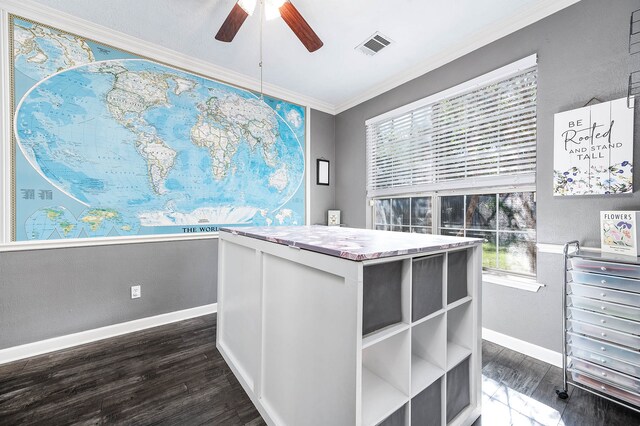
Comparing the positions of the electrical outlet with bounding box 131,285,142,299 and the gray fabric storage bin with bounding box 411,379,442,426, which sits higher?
the electrical outlet with bounding box 131,285,142,299

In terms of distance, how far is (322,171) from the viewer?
12.7 ft

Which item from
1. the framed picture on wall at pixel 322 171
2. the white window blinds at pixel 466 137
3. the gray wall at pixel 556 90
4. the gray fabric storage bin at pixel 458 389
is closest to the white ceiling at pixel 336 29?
the gray wall at pixel 556 90

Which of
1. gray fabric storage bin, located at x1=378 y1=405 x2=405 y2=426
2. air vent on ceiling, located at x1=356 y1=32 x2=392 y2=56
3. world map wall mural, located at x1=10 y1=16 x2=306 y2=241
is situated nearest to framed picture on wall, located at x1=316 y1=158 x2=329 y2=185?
world map wall mural, located at x1=10 y1=16 x2=306 y2=241

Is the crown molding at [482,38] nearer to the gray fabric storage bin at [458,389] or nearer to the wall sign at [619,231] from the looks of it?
the wall sign at [619,231]

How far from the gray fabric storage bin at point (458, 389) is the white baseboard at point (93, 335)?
2.45 m

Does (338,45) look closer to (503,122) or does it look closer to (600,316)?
(503,122)

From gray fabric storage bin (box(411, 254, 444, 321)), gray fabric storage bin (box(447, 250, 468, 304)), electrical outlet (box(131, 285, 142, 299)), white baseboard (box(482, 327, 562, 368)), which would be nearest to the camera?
gray fabric storage bin (box(411, 254, 444, 321))

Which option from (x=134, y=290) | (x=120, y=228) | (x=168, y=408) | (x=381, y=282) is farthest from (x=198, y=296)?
(x=381, y=282)

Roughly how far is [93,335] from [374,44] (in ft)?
12.0

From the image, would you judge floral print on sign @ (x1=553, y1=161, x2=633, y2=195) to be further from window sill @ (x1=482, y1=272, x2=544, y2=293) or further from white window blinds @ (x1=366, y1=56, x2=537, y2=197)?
window sill @ (x1=482, y1=272, x2=544, y2=293)

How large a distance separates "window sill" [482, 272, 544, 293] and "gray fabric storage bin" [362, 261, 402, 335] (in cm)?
167

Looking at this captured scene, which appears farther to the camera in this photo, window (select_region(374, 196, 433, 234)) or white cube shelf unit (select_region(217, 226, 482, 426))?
window (select_region(374, 196, 433, 234))

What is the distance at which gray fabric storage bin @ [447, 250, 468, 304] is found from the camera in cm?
128

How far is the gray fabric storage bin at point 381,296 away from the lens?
943mm
